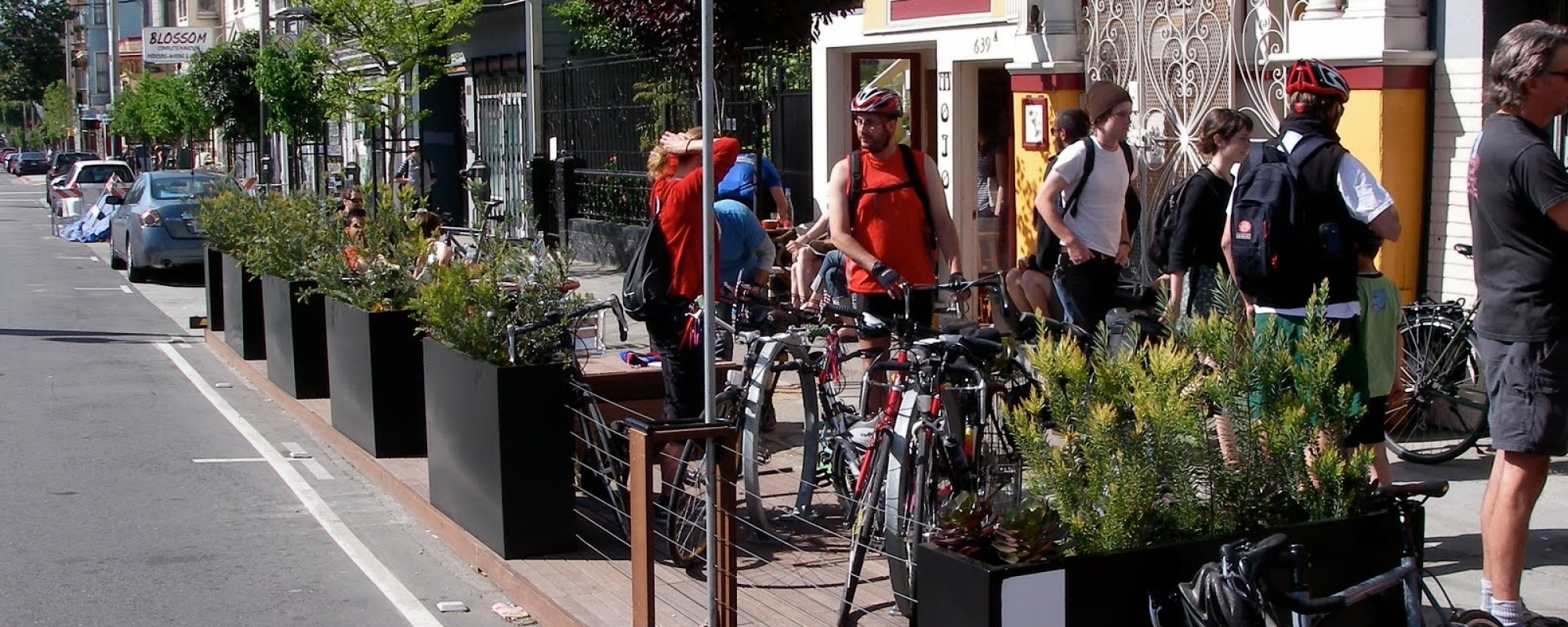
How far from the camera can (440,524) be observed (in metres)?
7.50

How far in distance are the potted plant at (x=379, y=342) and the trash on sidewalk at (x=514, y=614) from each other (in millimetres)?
2254

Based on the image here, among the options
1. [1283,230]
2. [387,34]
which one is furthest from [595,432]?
[387,34]

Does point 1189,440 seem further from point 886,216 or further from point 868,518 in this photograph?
point 886,216

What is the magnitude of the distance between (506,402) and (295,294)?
4.89m

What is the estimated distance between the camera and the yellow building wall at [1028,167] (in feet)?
38.1

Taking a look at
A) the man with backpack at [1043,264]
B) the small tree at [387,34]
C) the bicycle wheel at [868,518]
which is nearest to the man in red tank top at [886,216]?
the man with backpack at [1043,264]

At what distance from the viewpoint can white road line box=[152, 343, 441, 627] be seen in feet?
21.3

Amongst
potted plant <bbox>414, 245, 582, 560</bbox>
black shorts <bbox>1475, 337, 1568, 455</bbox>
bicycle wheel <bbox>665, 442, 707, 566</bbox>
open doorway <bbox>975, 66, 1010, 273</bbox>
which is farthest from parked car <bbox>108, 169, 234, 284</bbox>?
black shorts <bbox>1475, 337, 1568, 455</bbox>

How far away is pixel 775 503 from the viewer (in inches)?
300

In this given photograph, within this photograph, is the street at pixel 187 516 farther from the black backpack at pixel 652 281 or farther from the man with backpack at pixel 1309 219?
the man with backpack at pixel 1309 219

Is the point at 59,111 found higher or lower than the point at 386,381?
higher

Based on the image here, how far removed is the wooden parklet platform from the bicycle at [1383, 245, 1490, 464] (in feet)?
10.00

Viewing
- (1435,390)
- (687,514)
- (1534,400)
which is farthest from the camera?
(1435,390)

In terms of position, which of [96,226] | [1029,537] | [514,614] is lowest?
[514,614]
